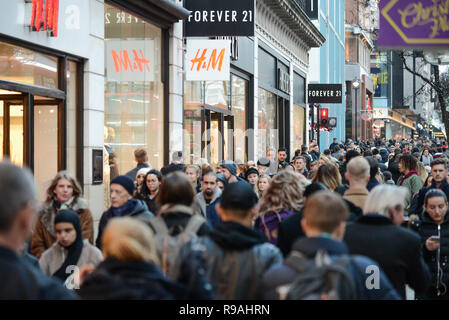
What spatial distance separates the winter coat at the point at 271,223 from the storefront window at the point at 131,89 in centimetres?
805

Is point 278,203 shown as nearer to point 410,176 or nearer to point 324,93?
point 410,176

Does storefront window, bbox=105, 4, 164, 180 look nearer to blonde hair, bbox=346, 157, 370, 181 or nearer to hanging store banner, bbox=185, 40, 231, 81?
hanging store banner, bbox=185, 40, 231, 81

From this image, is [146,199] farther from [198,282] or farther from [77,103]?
Answer: [198,282]

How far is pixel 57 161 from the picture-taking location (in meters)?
13.0

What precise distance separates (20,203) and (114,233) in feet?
3.06

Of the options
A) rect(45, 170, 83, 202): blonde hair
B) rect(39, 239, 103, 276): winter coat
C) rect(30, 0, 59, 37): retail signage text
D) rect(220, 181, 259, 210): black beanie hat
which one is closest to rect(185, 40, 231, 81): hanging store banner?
rect(30, 0, 59, 37): retail signage text

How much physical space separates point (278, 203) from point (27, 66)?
5895mm

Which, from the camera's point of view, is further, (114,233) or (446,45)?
(446,45)

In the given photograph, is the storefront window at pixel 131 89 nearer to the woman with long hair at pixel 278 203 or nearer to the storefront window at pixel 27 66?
the storefront window at pixel 27 66

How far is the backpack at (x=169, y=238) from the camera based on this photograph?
17.3 feet

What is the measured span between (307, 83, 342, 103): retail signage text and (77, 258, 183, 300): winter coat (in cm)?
3596

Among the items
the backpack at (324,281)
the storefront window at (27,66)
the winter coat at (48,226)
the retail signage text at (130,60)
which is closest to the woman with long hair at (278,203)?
the winter coat at (48,226)
